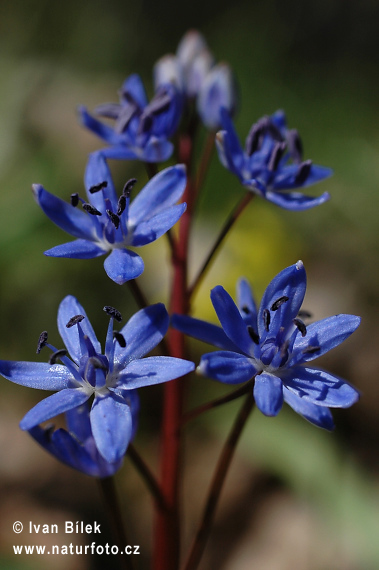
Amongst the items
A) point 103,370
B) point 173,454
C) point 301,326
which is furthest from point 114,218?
point 173,454

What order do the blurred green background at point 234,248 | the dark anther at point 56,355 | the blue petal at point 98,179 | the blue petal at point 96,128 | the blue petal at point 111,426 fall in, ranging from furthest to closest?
the blurred green background at point 234,248 → the blue petal at point 96,128 → the blue petal at point 98,179 → the dark anther at point 56,355 → the blue petal at point 111,426

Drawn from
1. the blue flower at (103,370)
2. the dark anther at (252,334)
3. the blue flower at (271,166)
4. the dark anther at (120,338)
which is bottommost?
the blue flower at (103,370)

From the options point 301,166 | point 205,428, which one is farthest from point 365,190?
point 301,166

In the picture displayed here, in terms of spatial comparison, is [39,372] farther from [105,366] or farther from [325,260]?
[325,260]

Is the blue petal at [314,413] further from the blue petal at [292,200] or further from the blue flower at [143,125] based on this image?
the blue flower at [143,125]

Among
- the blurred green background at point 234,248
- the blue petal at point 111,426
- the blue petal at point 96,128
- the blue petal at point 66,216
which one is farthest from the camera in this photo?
the blurred green background at point 234,248

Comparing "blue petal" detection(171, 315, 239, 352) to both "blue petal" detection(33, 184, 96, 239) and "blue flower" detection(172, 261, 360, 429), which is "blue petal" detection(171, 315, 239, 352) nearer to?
"blue flower" detection(172, 261, 360, 429)

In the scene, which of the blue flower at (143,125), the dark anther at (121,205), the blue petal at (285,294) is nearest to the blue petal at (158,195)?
the dark anther at (121,205)
